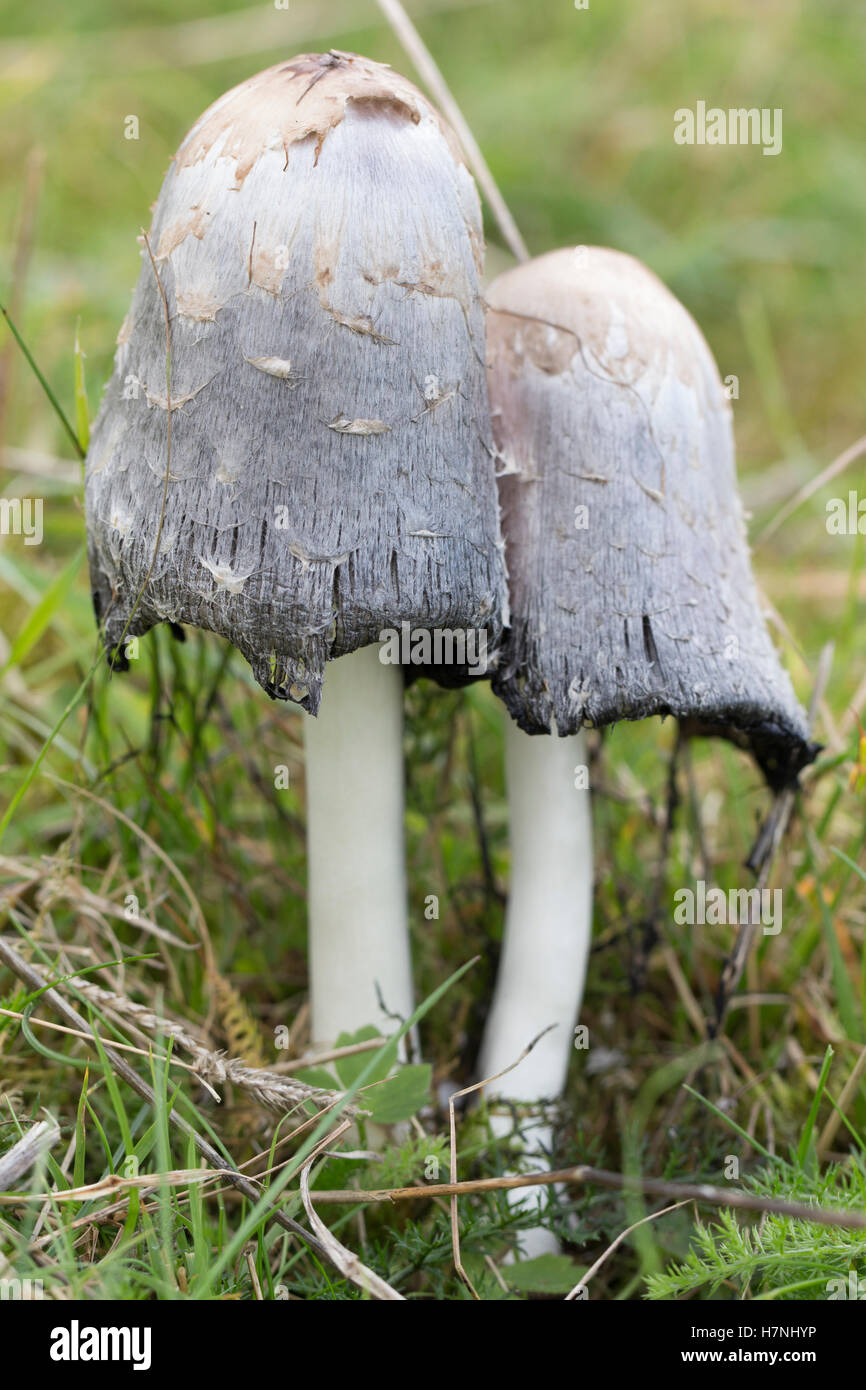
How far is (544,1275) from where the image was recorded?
6.34 feet

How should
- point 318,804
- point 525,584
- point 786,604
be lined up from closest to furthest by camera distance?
point 525,584
point 318,804
point 786,604

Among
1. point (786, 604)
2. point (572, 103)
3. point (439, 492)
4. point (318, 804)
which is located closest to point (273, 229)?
point (439, 492)

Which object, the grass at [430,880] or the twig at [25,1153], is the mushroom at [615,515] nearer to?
the grass at [430,880]

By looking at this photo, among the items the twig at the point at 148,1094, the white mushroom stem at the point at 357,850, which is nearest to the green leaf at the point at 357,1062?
the white mushroom stem at the point at 357,850

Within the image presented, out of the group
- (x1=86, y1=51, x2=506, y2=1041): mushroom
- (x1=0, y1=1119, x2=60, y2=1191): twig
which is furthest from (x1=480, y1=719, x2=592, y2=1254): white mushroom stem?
(x1=0, y1=1119, x2=60, y2=1191): twig

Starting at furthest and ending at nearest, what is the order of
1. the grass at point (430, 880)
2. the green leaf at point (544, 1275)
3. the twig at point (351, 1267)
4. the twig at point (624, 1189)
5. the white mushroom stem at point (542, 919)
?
the white mushroom stem at point (542, 919) → the green leaf at point (544, 1275) → the grass at point (430, 880) → the twig at point (351, 1267) → the twig at point (624, 1189)

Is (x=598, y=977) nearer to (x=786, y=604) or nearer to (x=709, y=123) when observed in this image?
(x=786, y=604)

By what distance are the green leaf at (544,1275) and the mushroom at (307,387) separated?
1052 millimetres

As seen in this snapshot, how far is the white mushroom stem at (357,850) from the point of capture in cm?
208

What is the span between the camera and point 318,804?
215 centimetres

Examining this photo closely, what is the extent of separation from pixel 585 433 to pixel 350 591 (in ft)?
1.85

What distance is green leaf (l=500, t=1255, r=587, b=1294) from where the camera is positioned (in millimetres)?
1909

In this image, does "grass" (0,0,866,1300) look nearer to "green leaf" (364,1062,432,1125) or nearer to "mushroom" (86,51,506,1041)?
"green leaf" (364,1062,432,1125)

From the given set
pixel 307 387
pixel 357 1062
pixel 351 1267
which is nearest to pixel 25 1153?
pixel 351 1267
